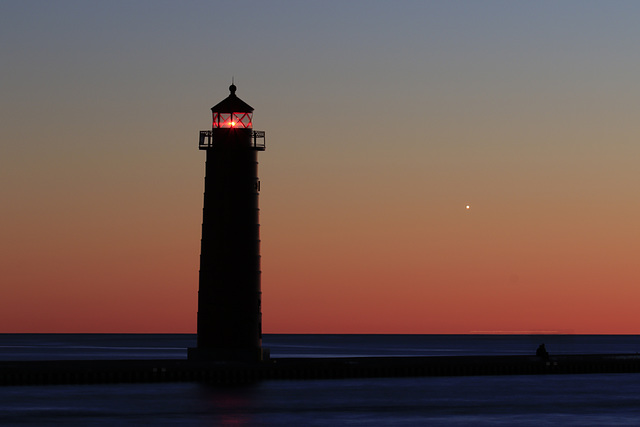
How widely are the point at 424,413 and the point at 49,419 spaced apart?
16.0m

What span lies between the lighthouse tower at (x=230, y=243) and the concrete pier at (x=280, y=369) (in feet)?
4.40

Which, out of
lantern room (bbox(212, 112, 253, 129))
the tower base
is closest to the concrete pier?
the tower base

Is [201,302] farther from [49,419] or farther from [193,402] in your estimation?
[49,419]

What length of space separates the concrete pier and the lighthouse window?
11.0m

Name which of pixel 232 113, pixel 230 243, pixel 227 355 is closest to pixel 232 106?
pixel 232 113

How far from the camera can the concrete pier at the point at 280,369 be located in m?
51.6

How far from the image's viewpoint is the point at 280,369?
181 feet

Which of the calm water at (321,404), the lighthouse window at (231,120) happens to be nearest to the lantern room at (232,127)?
the lighthouse window at (231,120)

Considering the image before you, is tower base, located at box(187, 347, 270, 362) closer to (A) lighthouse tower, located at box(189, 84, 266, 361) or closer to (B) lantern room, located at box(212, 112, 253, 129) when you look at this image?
(A) lighthouse tower, located at box(189, 84, 266, 361)

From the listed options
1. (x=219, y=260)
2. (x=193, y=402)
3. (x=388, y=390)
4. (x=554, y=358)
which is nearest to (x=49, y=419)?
(x=193, y=402)

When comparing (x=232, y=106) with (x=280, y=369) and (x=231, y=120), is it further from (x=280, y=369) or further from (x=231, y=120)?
(x=280, y=369)

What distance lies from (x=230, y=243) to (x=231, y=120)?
583 cm

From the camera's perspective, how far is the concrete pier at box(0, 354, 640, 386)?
5159 cm

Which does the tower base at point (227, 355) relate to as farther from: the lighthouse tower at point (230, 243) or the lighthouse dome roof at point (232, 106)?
the lighthouse dome roof at point (232, 106)
